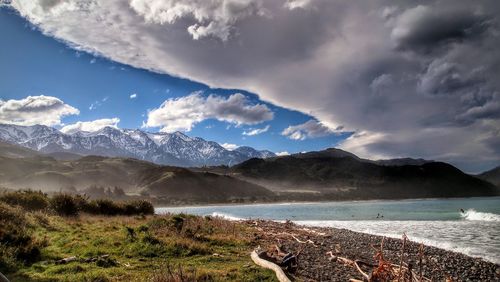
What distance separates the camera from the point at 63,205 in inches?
1340

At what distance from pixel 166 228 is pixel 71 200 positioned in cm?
1736

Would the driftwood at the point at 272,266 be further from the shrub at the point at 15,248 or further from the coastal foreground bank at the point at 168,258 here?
the shrub at the point at 15,248

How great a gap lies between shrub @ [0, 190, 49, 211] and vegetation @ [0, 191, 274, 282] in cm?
905

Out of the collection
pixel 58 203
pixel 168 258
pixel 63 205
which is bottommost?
pixel 168 258

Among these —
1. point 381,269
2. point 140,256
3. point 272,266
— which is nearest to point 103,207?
point 140,256

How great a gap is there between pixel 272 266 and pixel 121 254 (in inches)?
273

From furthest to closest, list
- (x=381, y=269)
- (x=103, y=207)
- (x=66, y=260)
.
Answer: (x=103, y=207) → (x=66, y=260) → (x=381, y=269)

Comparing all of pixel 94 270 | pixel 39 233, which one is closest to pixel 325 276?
pixel 94 270

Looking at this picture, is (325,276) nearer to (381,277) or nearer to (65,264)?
(381,277)

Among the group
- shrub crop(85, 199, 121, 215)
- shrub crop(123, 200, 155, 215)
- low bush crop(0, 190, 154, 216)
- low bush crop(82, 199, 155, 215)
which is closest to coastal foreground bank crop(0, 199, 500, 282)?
low bush crop(0, 190, 154, 216)

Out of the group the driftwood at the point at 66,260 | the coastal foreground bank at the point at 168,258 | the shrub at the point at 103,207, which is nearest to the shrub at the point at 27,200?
the shrub at the point at 103,207

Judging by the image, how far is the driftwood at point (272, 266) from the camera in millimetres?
11734

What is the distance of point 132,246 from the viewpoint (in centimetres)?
1719

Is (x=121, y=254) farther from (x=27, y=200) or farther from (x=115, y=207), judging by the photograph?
(x=115, y=207)
